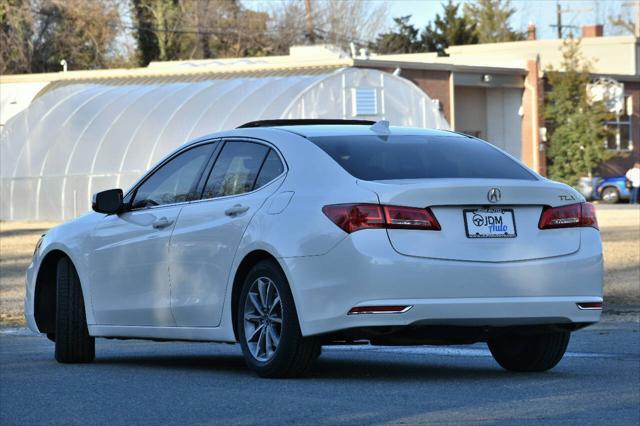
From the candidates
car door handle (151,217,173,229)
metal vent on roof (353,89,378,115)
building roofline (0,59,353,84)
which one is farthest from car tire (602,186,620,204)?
car door handle (151,217,173,229)

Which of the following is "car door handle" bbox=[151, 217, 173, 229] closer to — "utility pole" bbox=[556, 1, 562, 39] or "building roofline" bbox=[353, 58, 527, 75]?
"building roofline" bbox=[353, 58, 527, 75]

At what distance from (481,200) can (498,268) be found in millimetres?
415

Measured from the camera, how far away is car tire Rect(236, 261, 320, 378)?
8.88m

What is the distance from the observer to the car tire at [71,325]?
10.8 metres

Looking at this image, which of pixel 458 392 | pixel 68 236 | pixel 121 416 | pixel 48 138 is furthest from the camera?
pixel 48 138

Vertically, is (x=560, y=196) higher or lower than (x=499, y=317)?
higher

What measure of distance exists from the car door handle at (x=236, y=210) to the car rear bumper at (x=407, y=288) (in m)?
0.68

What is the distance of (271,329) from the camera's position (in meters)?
9.11

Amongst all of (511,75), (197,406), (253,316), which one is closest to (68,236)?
(253,316)

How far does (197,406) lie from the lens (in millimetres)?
8000

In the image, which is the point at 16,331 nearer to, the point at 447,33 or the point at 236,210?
the point at 236,210

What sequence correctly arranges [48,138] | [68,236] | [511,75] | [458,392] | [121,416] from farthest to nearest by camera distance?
1. [511,75]
2. [48,138]
3. [68,236]
4. [458,392]
5. [121,416]

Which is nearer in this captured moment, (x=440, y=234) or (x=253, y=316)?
(x=440, y=234)

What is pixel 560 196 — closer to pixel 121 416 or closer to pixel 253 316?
pixel 253 316
